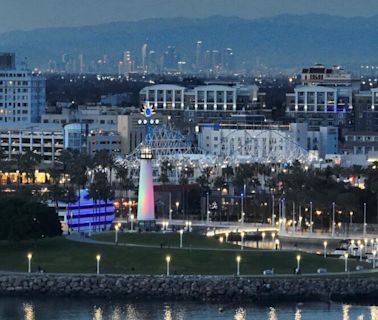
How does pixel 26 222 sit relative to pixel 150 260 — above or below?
above

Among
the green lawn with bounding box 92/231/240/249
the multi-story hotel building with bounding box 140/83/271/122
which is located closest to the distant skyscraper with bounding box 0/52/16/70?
the multi-story hotel building with bounding box 140/83/271/122

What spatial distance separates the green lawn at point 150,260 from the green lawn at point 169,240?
1.69 meters

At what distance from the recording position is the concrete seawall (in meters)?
65.7

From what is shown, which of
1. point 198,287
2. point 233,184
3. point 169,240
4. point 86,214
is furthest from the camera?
point 233,184

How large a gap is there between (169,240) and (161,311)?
994 cm

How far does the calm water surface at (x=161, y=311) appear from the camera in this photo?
62688 mm

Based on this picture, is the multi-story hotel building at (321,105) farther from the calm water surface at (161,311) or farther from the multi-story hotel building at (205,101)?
the calm water surface at (161,311)

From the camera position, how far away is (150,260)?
69.9 metres

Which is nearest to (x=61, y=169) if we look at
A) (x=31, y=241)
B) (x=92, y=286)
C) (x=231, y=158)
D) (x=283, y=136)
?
(x=231, y=158)

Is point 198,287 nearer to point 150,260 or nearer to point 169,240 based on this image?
point 150,260

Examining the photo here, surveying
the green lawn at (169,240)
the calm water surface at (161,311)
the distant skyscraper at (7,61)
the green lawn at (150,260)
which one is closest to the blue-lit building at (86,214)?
the green lawn at (169,240)

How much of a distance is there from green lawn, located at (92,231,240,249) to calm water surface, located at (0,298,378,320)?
26.0 feet

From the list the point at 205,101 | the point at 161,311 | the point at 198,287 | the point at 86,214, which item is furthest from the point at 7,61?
the point at 161,311

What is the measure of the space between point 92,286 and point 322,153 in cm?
6187
